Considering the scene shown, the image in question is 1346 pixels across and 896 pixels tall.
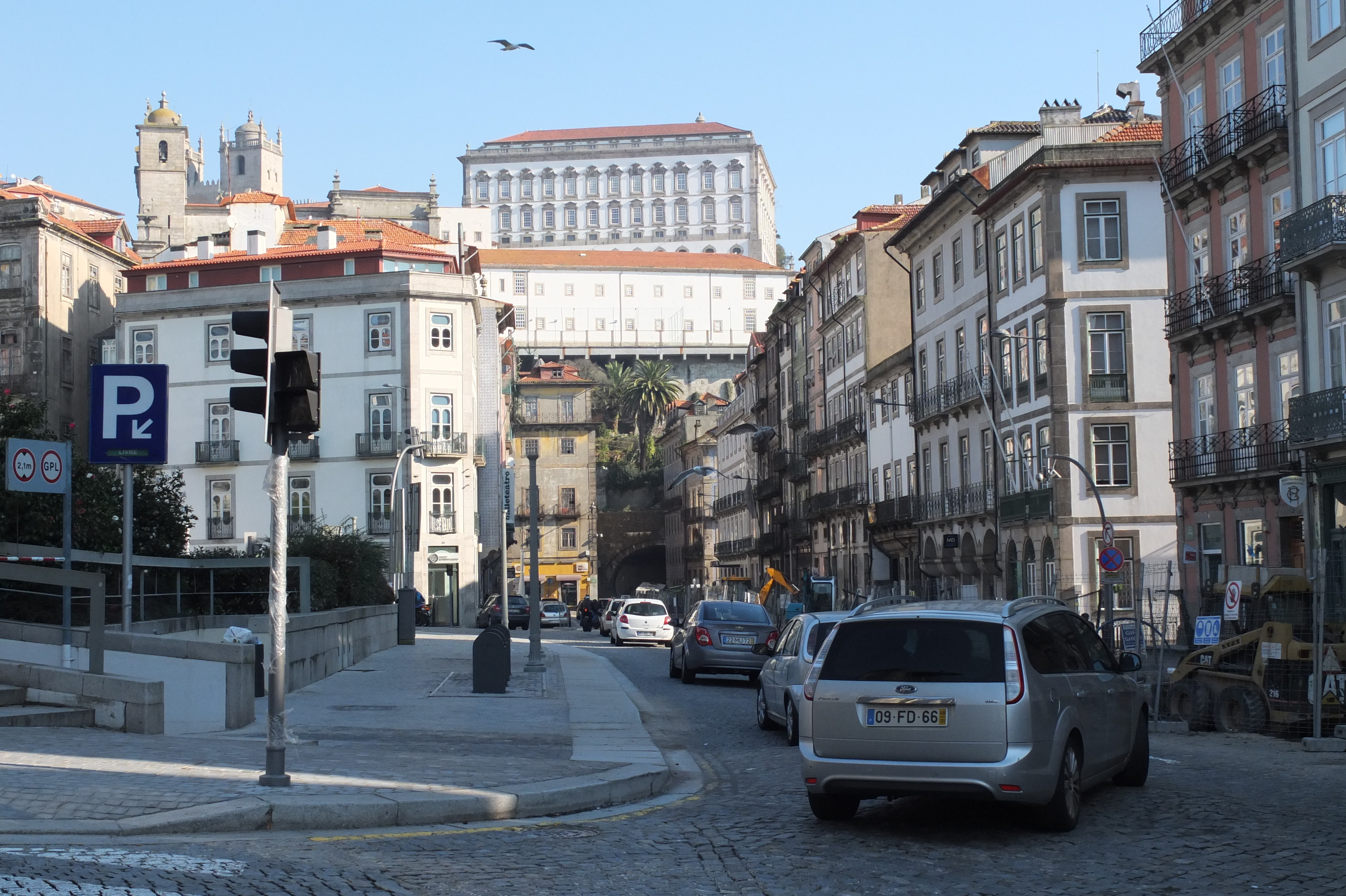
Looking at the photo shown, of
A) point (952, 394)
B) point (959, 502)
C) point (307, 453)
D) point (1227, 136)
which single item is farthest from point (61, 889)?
point (307, 453)

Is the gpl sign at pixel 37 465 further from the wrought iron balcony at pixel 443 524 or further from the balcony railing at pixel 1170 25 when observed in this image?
the wrought iron balcony at pixel 443 524

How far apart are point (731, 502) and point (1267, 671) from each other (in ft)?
280

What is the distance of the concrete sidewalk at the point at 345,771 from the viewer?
390 inches

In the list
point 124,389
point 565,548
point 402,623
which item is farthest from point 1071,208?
point 565,548

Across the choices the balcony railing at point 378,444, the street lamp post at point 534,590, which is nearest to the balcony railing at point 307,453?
the balcony railing at point 378,444

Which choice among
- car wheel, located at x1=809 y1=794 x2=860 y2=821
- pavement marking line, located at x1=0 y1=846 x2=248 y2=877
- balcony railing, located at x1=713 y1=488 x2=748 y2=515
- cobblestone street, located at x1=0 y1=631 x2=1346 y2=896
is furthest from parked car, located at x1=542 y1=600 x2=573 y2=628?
pavement marking line, located at x1=0 y1=846 x2=248 y2=877

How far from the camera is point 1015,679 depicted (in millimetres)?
9961

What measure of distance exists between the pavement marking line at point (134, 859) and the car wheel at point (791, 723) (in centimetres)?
A: 917

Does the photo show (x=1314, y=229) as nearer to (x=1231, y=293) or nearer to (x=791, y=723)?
(x=1231, y=293)

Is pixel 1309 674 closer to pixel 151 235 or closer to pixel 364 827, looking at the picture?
pixel 364 827

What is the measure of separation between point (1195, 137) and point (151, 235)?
3081 inches

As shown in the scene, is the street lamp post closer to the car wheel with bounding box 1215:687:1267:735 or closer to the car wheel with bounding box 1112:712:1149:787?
the car wheel with bounding box 1215:687:1267:735

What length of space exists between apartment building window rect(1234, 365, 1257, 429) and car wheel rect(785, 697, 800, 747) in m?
20.5

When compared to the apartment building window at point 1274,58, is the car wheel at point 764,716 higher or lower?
lower
